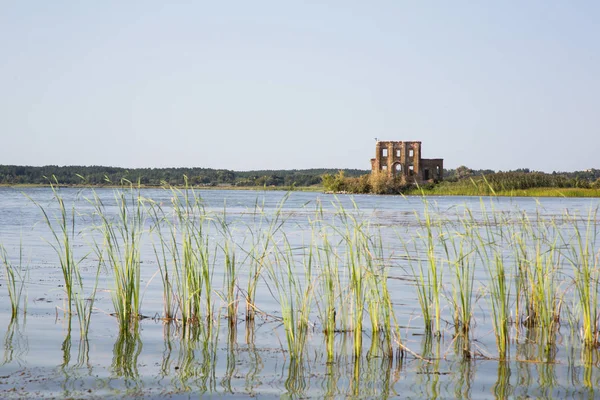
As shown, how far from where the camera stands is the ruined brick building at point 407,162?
8112 cm

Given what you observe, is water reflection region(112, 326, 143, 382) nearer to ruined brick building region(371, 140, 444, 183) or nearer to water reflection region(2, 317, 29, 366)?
water reflection region(2, 317, 29, 366)

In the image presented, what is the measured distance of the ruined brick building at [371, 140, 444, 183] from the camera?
8112 centimetres

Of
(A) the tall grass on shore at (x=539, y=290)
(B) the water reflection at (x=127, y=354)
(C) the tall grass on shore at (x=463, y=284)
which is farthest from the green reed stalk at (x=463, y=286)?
(B) the water reflection at (x=127, y=354)

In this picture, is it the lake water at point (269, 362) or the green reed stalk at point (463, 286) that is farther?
the green reed stalk at point (463, 286)

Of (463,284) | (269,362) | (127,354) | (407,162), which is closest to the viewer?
(269,362)

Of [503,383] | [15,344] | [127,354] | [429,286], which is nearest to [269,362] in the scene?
[127,354]

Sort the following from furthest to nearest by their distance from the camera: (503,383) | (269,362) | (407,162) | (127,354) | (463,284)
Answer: (407,162) < (463,284) < (127,354) < (269,362) < (503,383)

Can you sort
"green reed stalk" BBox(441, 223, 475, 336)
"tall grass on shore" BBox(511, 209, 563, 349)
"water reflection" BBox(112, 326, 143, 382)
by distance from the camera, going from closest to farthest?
"water reflection" BBox(112, 326, 143, 382), "green reed stalk" BBox(441, 223, 475, 336), "tall grass on shore" BBox(511, 209, 563, 349)

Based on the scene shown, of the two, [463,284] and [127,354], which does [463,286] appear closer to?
[463,284]

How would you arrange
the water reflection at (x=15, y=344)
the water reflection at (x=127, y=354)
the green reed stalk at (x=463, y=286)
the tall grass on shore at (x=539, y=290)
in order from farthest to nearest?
the tall grass on shore at (x=539, y=290) → the green reed stalk at (x=463, y=286) → the water reflection at (x=15, y=344) → the water reflection at (x=127, y=354)

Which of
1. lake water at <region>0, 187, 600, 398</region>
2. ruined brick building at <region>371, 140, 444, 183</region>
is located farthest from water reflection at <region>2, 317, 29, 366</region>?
ruined brick building at <region>371, 140, 444, 183</region>

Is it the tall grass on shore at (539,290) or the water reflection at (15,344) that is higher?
the tall grass on shore at (539,290)

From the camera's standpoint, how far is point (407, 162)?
81375mm

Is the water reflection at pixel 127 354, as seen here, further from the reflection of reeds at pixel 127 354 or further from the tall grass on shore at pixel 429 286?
the tall grass on shore at pixel 429 286
